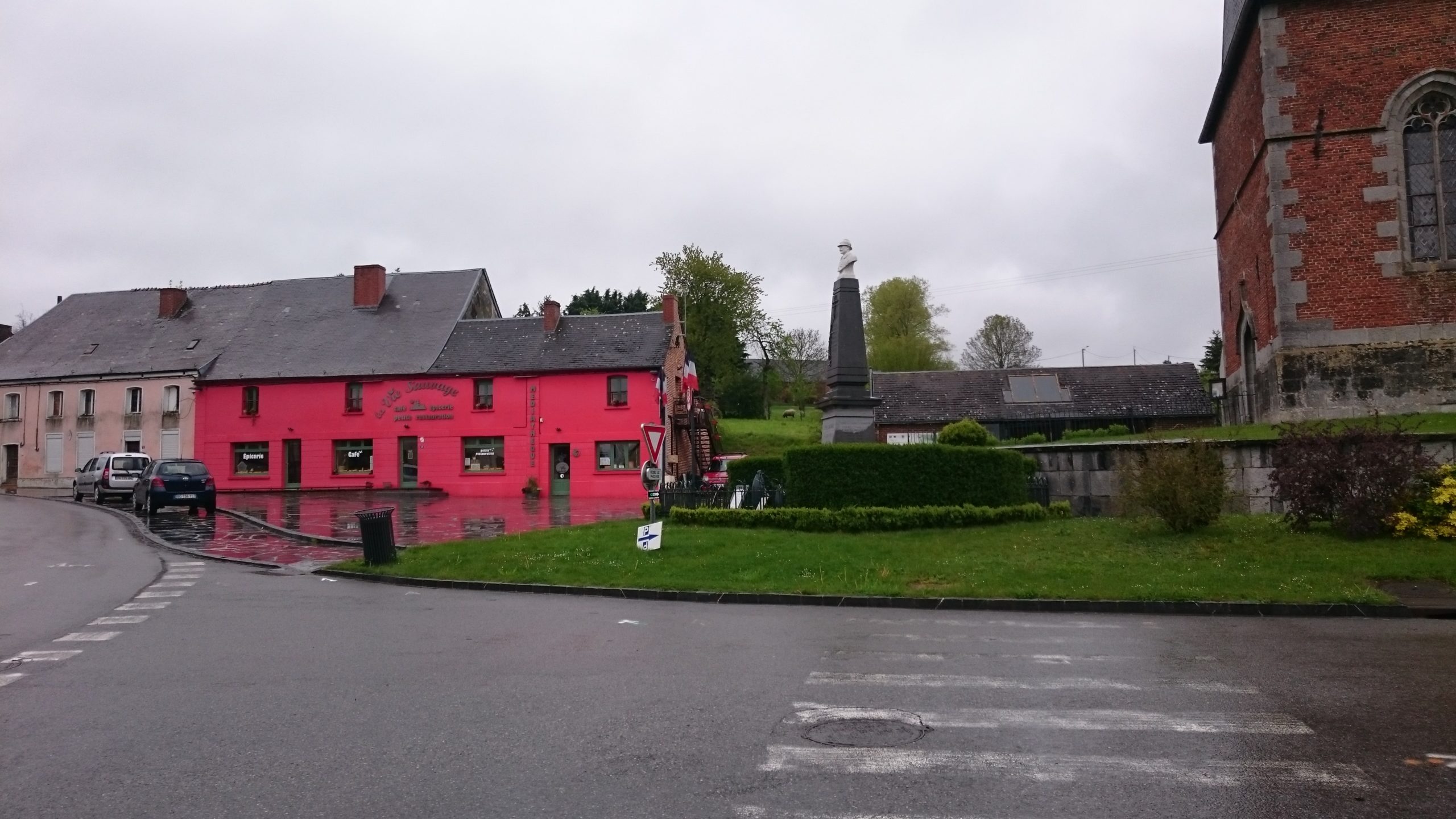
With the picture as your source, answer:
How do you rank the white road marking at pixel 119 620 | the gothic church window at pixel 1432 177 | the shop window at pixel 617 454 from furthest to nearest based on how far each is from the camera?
the shop window at pixel 617 454, the gothic church window at pixel 1432 177, the white road marking at pixel 119 620

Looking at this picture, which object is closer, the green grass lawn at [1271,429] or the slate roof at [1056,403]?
the green grass lawn at [1271,429]

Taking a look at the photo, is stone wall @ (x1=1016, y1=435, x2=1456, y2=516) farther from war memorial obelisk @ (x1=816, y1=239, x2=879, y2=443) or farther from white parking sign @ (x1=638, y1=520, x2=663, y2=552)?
white parking sign @ (x1=638, y1=520, x2=663, y2=552)

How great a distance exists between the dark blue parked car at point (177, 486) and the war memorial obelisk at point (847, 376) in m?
18.8

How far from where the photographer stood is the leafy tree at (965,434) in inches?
845

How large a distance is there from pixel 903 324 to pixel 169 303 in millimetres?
46028

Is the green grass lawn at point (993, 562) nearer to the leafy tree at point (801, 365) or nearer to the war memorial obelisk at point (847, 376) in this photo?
the war memorial obelisk at point (847, 376)

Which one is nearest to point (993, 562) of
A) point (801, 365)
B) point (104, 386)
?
point (104, 386)

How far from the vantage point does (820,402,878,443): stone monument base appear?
64.5ft

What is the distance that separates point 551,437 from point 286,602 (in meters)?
28.5

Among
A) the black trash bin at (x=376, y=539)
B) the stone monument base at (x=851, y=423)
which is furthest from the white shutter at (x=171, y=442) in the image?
the stone monument base at (x=851, y=423)

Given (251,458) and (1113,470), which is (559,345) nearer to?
(251,458)

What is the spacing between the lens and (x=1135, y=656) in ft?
27.3

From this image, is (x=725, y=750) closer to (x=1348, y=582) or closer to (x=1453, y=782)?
(x=1453, y=782)

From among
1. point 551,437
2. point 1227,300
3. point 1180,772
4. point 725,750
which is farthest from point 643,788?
point 551,437
